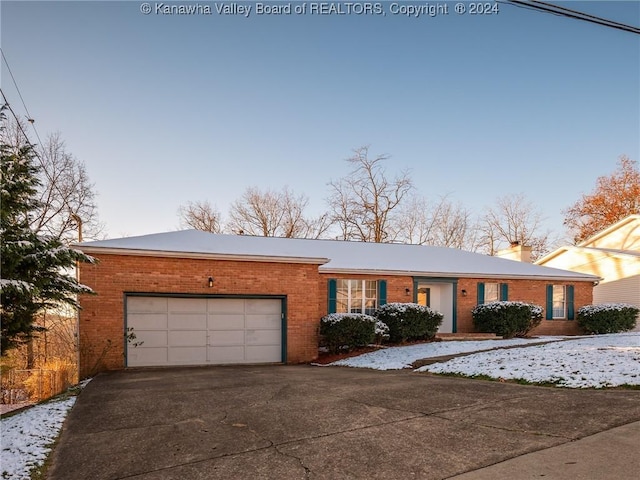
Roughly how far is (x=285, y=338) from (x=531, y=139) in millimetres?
13645

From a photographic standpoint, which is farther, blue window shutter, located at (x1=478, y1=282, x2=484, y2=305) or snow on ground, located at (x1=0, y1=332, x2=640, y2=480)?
blue window shutter, located at (x1=478, y1=282, x2=484, y2=305)

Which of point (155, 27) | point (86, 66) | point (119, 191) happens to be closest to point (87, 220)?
point (119, 191)

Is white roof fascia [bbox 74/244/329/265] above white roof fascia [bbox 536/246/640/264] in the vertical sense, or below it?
below

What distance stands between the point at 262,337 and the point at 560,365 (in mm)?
8594

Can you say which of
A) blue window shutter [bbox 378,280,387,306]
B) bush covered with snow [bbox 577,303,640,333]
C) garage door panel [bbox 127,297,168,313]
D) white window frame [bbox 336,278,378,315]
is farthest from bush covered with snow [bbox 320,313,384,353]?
bush covered with snow [bbox 577,303,640,333]

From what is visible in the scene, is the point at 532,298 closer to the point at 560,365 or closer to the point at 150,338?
the point at 560,365

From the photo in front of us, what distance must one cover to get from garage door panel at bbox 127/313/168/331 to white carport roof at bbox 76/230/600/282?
183cm

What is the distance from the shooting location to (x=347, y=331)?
14438mm

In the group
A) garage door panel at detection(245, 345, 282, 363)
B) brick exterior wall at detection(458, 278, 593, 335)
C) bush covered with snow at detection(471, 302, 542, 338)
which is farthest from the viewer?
brick exterior wall at detection(458, 278, 593, 335)

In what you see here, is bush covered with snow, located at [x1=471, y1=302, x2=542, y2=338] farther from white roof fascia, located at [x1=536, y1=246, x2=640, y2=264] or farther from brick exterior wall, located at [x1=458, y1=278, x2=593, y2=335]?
white roof fascia, located at [x1=536, y1=246, x2=640, y2=264]

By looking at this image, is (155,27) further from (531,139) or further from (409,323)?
(531,139)

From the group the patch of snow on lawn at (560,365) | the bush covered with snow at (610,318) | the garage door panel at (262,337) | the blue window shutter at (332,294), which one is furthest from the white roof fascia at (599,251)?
the garage door panel at (262,337)

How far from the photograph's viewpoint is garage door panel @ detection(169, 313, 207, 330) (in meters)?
13.3

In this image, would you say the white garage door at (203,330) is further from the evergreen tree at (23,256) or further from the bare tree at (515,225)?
the bare tree at (515,225)
